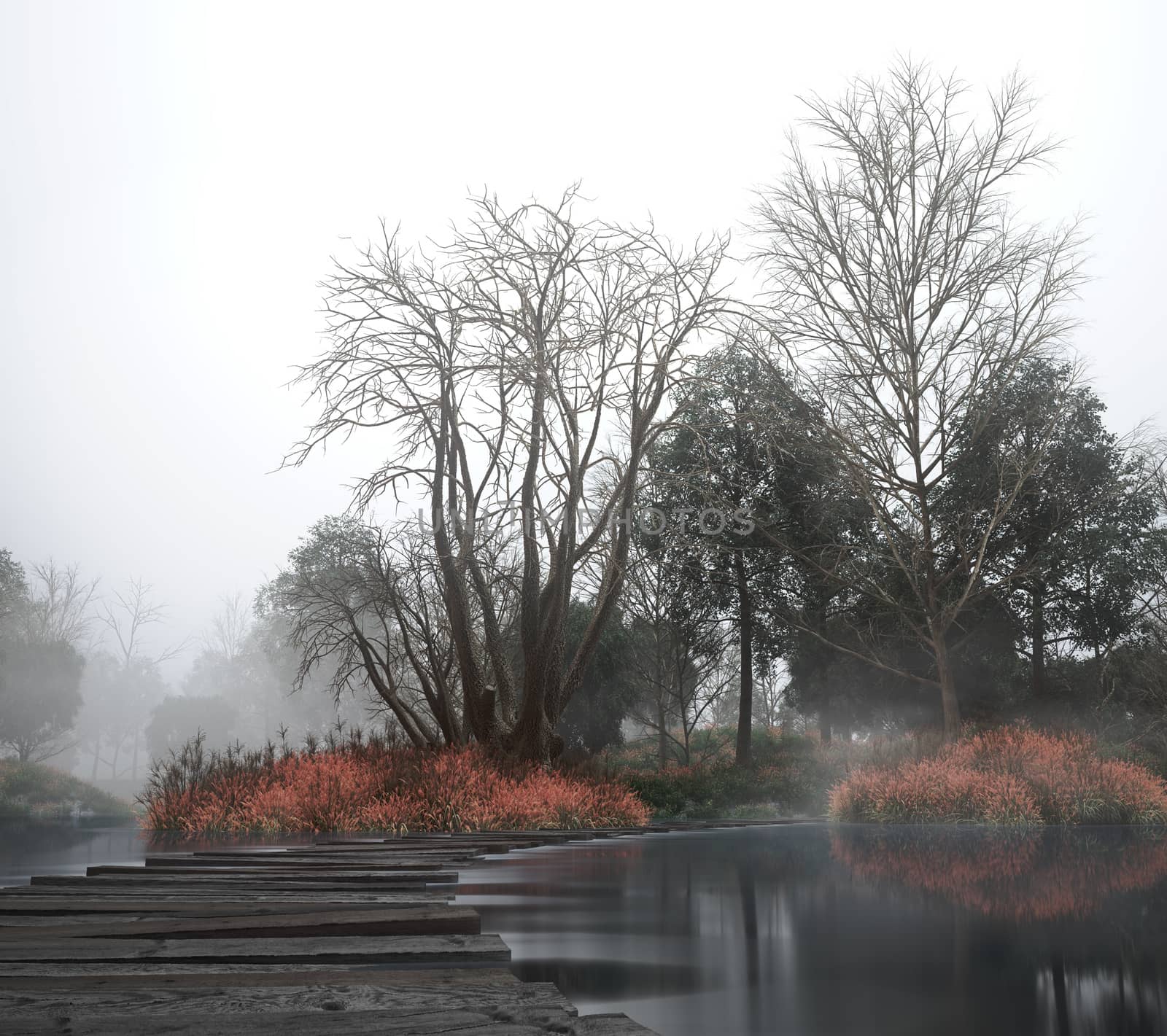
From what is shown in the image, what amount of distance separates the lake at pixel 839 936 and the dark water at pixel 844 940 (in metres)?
0.01

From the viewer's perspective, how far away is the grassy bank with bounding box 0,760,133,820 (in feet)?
80.4

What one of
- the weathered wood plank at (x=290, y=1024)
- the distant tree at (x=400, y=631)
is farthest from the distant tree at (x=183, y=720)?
the weathered wood plank at (x=290, y=1024)

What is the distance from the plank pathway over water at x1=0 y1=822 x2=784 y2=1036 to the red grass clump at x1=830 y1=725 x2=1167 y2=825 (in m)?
9.29

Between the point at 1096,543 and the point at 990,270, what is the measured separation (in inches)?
262

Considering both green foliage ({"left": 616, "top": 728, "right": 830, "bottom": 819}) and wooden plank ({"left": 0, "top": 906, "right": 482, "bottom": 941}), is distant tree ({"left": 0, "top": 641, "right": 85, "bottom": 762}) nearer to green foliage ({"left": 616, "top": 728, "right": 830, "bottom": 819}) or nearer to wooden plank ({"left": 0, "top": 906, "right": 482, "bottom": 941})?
green foliage ({"left": 616, "top": 728, "right": 830, "bottom": 819})

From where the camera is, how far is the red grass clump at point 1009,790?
37.6 ft

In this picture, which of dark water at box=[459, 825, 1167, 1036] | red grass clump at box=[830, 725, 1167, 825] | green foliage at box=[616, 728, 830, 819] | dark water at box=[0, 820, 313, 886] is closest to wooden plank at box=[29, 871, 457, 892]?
dark water at box=[459, 825, 1167, 1036]

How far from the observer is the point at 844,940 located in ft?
10.4

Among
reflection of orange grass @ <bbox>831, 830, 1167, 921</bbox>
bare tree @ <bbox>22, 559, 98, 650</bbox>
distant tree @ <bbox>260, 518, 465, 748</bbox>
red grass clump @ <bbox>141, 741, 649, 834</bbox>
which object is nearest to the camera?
reflection of orange grass @ <bbox>831, 830, 1167, 921</bbox>

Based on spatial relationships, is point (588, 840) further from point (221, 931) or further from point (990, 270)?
point (990, 270)

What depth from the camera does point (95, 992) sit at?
1856 millimetres

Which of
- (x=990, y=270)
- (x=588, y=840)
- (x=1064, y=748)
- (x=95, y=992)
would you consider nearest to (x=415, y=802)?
(x=588, y=840)

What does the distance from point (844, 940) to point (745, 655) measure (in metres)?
17.7

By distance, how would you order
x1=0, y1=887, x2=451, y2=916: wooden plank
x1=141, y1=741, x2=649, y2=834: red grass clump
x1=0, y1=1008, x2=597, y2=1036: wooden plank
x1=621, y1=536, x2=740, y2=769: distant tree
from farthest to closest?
x1=621, y1=536, x2=740, y2=769: distant tree, x1=141, y1=741, x2=649, y2=834: red grass clump, x1=0, y1=887, x2=451, y2=916: wooden plank, x1=0, y1=1008, x2=597, y2=1036: wooden plank
